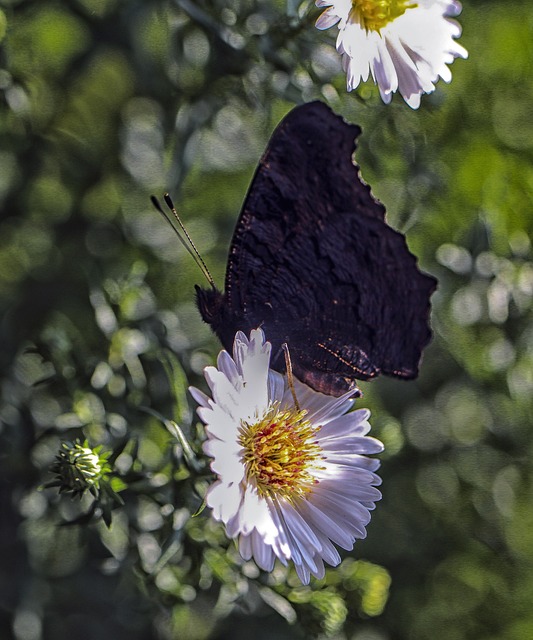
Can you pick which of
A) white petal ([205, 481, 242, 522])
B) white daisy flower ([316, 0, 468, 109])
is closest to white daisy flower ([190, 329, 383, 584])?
white petal ([205, 481, 242, 522])

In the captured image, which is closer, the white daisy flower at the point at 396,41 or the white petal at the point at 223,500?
the white petal at the point at 223,500

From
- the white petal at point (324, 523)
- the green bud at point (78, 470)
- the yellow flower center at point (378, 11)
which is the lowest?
the white petal at point (324, 523)

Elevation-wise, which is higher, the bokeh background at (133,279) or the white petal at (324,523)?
the bokeh background at (133,279)

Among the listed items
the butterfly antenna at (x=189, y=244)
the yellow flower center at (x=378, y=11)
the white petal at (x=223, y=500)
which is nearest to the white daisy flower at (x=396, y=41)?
the yellow flower center at (x=378, y=11)

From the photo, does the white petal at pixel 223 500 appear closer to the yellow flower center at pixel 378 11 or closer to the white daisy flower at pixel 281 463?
the white daisy flower at pixel 281 463

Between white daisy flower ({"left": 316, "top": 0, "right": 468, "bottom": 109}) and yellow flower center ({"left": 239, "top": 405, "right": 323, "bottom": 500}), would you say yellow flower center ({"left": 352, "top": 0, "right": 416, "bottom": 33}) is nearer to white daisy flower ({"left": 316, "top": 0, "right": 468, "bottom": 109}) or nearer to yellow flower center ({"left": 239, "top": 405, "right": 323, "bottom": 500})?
→ white daisy flower ({"left": 316, "top": 0, "right": 468, "bottom": 109})

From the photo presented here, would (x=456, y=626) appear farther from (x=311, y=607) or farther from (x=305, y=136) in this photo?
(x=305, y=136)

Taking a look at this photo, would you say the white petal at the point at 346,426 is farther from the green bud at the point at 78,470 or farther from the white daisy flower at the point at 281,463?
the green bud at the point at 78,470
